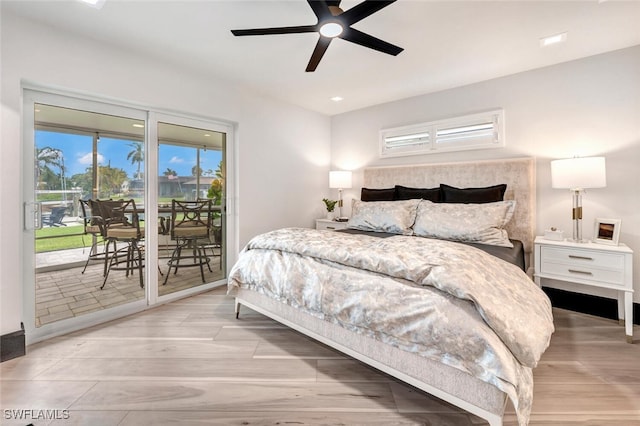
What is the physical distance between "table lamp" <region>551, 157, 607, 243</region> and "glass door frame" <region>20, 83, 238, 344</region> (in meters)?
3.43

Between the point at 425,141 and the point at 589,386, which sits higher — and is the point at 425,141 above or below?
above

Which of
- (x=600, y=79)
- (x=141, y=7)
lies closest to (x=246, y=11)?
(x=141, y=7)

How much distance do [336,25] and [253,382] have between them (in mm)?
2338

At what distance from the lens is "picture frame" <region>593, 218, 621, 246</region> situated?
247 centimetres

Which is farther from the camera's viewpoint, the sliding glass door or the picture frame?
the sliding glass door

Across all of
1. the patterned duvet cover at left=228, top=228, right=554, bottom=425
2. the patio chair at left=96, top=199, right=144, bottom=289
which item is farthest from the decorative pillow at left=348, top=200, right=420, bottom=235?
the patio chair at left=96, top=199, right=144, bottom=289

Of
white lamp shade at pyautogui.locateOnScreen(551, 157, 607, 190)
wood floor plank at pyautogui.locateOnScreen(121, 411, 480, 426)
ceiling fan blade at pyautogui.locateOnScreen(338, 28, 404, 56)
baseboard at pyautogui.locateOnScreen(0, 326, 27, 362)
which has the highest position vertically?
ceiling fan blade at pyautogui.locateOnScreen(338, 28, 404, 56)

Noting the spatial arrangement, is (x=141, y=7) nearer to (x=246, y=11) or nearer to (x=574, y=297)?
(x=246, y=11)

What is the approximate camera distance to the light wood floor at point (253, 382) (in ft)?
4.96

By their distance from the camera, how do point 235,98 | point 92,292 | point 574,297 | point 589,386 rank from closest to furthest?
point 589,386, point 92,292, point 574,297, point 235,98

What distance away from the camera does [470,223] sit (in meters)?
2.73

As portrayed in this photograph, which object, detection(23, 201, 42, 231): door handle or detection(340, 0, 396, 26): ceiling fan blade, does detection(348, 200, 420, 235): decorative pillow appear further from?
detection(23, 201, 42, 231): door handle

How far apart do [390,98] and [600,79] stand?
Result: 84.4 inches

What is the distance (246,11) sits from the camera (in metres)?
2.12
